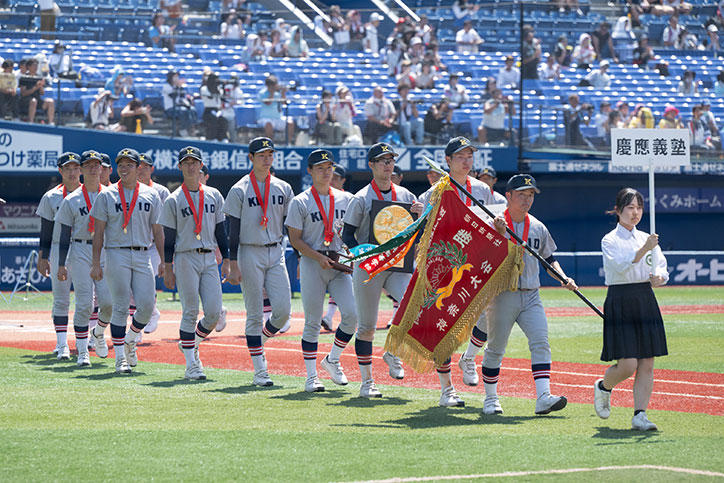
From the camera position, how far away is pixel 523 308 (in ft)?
29.9

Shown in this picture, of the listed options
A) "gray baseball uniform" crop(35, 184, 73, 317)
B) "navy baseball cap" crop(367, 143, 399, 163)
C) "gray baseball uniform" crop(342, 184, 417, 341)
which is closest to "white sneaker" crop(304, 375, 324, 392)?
"gray baseball uniform" crop(342, 184, 417, 341)

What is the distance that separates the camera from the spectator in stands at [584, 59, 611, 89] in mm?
31375

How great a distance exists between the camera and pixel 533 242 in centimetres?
920

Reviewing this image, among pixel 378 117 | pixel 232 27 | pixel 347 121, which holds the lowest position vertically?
pixel 347 121

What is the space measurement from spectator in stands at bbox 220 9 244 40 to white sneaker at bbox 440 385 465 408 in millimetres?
22920

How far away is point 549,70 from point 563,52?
134cm

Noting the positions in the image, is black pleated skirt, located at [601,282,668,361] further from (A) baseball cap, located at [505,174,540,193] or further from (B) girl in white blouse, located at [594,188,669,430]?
(A) baseball cap, located at [505,174,540,193]

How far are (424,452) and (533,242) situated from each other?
2.59m

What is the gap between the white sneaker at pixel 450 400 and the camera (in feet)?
31.1

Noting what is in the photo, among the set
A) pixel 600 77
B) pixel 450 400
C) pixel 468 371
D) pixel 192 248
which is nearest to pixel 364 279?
pixel 450 400

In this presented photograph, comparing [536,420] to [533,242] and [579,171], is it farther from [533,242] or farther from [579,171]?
[579,171]

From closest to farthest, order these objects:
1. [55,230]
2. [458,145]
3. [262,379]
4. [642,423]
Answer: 1. [642,423]
2. [458,145]
3. [262,379]
4. [55,230]

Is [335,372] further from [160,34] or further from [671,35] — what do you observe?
[671,35]

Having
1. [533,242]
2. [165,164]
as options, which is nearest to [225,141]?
[165,164]
